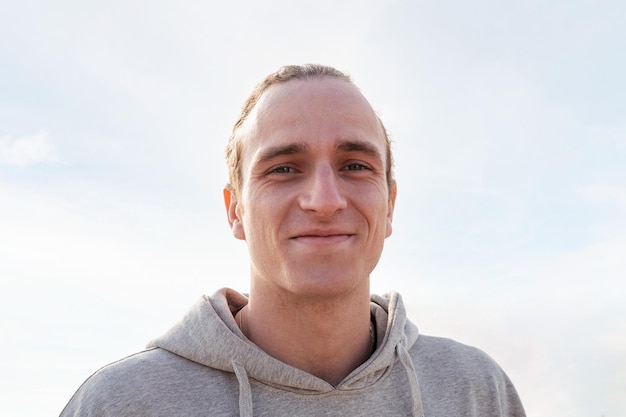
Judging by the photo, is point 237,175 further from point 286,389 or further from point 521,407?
point 521,407

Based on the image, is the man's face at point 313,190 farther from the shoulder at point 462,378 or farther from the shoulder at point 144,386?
the shoulder at point 462,378

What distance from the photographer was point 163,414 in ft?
10.0

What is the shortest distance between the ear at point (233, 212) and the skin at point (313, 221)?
0.27ft

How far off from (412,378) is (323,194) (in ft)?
3.78

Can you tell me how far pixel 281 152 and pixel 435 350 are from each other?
157cm

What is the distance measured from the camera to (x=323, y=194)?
10.1 feet

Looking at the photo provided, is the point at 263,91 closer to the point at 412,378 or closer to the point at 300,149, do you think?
the point at 300,149

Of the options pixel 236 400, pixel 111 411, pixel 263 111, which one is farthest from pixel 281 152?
pixel 111 411

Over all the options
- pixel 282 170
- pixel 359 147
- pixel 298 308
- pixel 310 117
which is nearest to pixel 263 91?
pixel 310 117

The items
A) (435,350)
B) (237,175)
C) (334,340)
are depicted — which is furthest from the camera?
(435,350)

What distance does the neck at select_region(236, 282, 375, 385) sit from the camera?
10.8 ft

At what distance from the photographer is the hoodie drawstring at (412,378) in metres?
3.36

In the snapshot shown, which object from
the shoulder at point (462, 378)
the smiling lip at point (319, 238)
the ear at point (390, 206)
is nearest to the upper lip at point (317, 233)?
the smiling lip at point (319, 238)

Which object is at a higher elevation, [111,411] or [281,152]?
[281,152]
